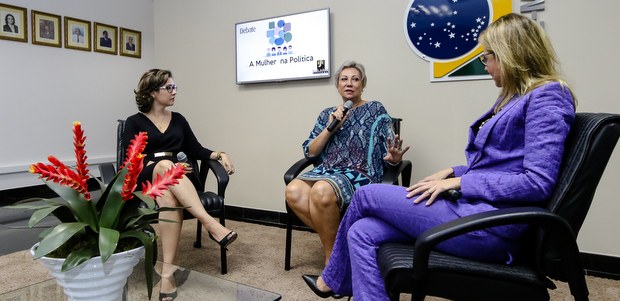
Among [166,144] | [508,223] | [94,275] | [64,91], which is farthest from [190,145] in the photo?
[508,223]

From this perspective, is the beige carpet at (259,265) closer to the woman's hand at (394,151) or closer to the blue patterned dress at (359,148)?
the blue patterned dress at (359,148)

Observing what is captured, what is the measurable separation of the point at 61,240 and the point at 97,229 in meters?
0.11

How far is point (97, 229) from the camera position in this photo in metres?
1.05

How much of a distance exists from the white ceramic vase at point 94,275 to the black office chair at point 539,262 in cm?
71

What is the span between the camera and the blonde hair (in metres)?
1.26

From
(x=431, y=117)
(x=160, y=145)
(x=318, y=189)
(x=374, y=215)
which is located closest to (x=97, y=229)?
(x=374, y=215)

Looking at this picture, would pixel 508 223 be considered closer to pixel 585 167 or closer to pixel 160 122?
pixel 585 167

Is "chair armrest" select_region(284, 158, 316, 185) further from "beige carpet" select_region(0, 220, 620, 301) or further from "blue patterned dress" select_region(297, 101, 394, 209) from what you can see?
"beige carpet" select_region(0, 220, 620, 301)

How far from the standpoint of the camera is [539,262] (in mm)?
1073

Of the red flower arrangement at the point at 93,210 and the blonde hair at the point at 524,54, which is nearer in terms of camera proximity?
the red flower arrangement at the point at 93,210

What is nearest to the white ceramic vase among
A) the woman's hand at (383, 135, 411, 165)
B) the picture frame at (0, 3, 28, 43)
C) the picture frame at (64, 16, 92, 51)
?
the woman's hand at (383, 135, 411, 165)

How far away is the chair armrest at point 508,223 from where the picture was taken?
3.22ft

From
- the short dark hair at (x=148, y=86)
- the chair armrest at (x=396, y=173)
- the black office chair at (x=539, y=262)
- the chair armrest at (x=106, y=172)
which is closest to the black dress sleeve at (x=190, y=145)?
the short dark hair at (x=148, y=86)

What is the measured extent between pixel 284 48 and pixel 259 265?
163 centimetres
